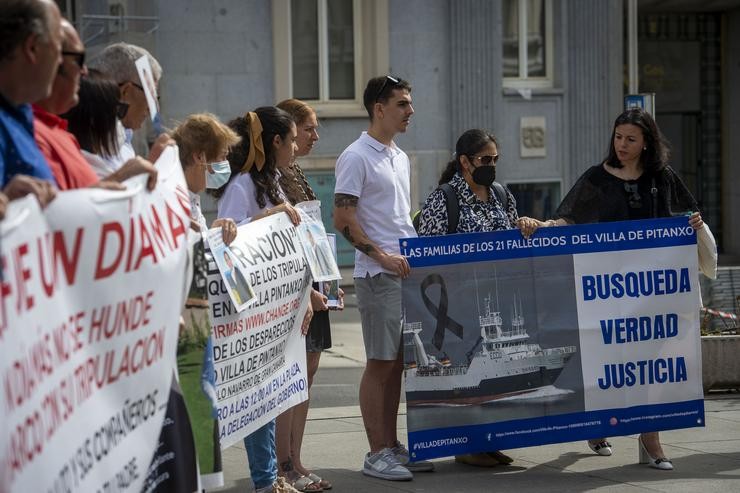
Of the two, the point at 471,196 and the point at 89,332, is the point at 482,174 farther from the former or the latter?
the point at 89,332

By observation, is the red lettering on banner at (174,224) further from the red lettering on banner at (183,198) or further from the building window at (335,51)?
the building window at (335,51)

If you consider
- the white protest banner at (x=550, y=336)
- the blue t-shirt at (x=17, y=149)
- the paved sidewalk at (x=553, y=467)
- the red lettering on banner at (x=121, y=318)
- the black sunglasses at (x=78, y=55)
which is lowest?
the paved sidewalk at (x=553, y=467)

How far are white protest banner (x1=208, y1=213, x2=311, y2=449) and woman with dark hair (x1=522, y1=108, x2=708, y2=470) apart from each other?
164 centimetres

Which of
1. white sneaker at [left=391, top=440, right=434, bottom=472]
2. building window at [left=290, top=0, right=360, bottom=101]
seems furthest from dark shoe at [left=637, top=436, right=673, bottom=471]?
building window at [left=290, top=0, right=360, bottom=101]

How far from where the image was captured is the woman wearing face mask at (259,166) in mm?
6035

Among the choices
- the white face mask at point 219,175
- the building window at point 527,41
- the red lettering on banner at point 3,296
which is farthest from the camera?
the building window at point 527,41

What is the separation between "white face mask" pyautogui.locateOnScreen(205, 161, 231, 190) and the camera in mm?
5570

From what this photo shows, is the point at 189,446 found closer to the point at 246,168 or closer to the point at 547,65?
the point at 246,168

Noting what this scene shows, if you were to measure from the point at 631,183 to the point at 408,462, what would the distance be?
189 cm

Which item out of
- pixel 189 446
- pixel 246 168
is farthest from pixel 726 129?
pixel 189 446

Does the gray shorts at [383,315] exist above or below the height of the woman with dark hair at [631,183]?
below

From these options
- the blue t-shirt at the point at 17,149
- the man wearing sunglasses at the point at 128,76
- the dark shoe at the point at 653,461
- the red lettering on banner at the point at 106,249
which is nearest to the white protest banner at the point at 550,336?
A: the dark shoe at the point at 653,461

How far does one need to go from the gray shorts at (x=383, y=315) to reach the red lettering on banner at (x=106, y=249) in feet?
10.0

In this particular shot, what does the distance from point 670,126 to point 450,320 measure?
57.6ft
